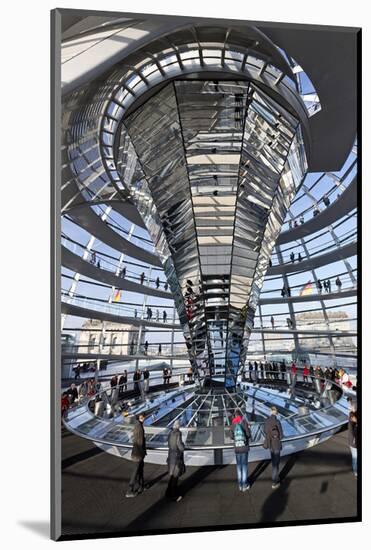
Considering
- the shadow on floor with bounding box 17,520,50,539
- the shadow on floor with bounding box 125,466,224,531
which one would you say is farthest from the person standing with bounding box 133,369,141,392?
the shadow on floor with bounding box 17,520,50,539

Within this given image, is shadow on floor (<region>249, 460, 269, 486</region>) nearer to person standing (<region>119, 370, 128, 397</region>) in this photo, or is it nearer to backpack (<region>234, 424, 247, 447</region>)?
backpack (<region>234, 424, 247, 447</region>)

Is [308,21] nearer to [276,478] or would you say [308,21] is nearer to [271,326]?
[276,478]

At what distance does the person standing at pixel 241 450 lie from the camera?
21.3 feet

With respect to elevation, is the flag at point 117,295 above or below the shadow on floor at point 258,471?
above

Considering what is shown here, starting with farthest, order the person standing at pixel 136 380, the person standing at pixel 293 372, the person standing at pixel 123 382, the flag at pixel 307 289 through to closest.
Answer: the person standing at pixel 293 372 < the person standing at pixel 136 380 < the person standing at pixel 123 382 < the flag at pixel 307 289

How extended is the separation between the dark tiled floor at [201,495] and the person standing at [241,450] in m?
0.11

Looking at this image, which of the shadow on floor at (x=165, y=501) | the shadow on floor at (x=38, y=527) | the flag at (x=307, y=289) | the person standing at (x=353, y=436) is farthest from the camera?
the flag at (x=307, y=289)

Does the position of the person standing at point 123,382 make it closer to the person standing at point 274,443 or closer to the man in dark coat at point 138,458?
the man in dark coat at point 138,458

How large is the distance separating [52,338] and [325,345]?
23.1 ft

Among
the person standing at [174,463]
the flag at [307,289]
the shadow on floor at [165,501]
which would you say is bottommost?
the shadow on floor at [165,501]

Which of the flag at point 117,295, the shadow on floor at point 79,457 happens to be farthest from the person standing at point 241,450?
the flag at point 117,295

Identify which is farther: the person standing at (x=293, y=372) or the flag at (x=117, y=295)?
the person standing at (x=293, y=372)

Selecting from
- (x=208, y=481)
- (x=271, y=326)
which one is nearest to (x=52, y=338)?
(x=208, y=481)

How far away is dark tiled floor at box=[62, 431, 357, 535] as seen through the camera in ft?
18.8
